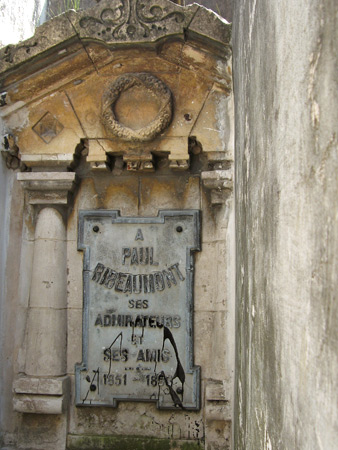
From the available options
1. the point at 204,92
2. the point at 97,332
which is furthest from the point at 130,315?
the point at 204,92

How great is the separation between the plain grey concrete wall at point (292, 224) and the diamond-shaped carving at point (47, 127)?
6.18ft

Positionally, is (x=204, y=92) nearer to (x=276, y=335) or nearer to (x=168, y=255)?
(x=168, y=255)

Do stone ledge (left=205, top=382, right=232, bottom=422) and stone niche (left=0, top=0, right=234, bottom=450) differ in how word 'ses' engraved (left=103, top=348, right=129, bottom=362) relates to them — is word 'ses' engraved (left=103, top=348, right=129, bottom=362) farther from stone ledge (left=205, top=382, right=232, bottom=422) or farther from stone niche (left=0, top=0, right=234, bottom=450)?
stone ledge (left=205, top=382, right=232, bottom=422)

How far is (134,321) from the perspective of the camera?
397 cm

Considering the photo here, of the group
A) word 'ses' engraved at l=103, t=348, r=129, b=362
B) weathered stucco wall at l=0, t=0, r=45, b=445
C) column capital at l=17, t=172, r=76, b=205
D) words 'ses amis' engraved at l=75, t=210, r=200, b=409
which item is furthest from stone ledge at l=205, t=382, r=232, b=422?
column capital at l=17, t=172, r=76, b=205

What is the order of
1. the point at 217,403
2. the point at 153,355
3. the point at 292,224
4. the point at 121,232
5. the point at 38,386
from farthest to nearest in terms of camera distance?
the point at 121,232 < the point at 153,355 < the point at 38,386 < the point at 217,403 < the point at 292,224

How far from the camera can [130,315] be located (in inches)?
156

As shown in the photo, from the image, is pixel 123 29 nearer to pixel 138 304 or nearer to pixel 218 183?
pixel 218 183

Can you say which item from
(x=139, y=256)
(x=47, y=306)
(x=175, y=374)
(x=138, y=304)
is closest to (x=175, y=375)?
(x=175, y=374)

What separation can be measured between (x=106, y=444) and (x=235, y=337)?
1.27 m

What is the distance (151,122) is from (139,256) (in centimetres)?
102

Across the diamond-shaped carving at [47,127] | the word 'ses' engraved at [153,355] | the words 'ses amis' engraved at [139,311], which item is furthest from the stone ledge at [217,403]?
the diamond-shaped carving at [47,127]

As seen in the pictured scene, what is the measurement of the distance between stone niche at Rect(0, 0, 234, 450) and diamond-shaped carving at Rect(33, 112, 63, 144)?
0.04 ft

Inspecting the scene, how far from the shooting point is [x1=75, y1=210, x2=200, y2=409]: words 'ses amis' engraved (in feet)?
12.8
